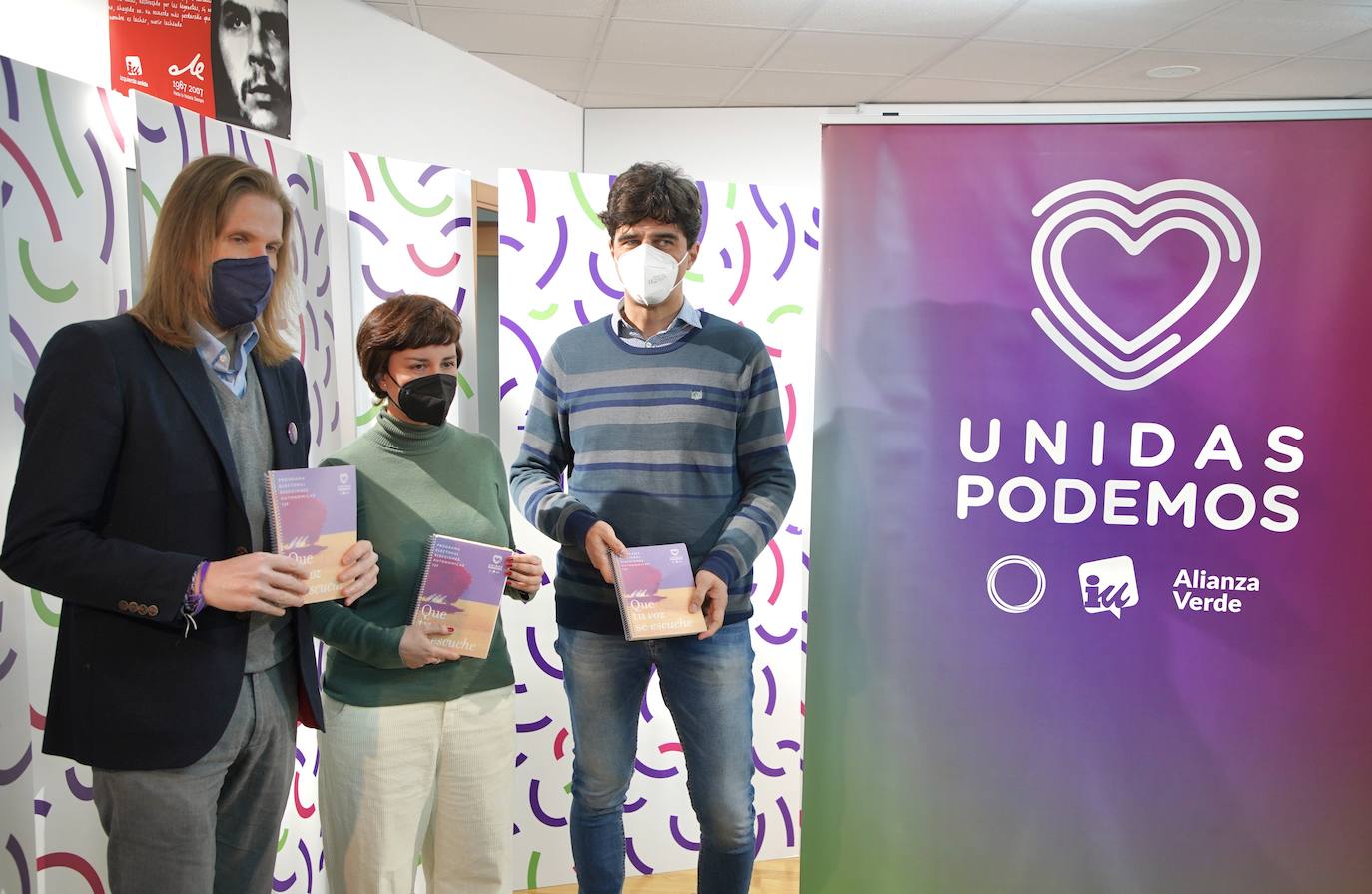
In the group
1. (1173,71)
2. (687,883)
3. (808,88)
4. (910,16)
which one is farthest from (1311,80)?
(687,883)

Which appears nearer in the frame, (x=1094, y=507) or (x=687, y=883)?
(x=1094, y=507)

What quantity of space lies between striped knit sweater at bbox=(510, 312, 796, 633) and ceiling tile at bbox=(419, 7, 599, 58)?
102 inches

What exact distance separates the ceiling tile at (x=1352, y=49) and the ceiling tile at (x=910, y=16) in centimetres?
183

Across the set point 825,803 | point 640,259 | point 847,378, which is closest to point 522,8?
point 640,259

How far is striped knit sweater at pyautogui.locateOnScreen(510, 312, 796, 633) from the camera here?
175 centimetres

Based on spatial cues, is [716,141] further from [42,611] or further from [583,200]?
[42,611]

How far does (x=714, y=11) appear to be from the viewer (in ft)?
12.6

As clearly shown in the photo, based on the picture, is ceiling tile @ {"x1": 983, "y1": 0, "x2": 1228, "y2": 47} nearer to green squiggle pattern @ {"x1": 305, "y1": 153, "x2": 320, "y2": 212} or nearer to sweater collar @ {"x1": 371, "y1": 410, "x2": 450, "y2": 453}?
green squiggle pattern @ {"x1": 305, "y1": 153, "x2": 320, "y2": 212}

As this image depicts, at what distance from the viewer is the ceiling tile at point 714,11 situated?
3758 mm

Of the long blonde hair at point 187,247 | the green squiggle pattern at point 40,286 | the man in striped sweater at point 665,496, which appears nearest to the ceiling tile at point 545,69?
the man in striped sweater at point 665,496

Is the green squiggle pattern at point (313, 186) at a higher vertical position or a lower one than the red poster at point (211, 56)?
lower

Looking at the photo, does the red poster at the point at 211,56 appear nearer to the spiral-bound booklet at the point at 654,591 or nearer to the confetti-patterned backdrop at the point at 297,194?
the confetti-patterned backdrop at the point at 297,194

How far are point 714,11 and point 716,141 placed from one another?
1.50 metres

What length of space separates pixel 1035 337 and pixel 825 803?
1.01 m
